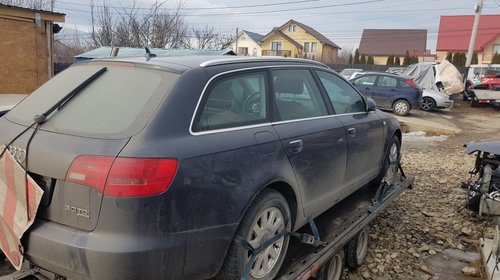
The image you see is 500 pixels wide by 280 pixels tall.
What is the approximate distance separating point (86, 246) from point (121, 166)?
443 mm

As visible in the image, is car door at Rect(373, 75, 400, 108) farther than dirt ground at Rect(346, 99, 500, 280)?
Yes

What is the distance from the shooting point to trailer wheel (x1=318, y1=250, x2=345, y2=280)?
3.34 metres

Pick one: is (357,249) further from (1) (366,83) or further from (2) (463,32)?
(2) (463,32)

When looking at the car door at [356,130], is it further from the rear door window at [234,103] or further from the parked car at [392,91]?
the parked car at [392,91]

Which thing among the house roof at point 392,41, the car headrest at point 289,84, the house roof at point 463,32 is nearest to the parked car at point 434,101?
the car headrest at point 289,84

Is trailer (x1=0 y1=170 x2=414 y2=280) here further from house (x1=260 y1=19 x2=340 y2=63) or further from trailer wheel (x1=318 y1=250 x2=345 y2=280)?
house (x1=260 y1=19 x2=340 y2=63)

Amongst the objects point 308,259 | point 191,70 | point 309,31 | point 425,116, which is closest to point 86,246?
point 191,70

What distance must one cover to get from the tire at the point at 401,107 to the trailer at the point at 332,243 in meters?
13.3

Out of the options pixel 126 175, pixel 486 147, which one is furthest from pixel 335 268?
pixel 486 147

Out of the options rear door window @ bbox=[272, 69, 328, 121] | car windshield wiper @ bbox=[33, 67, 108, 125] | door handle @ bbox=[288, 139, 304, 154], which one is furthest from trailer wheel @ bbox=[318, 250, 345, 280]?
car windshield wiper @ bbox=[33, 67, 108, 125]

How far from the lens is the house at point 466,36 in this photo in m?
48.9

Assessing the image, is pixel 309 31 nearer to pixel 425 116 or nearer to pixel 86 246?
pixel 425 116

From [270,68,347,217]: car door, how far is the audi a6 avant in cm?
2

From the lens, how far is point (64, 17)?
10711mm
